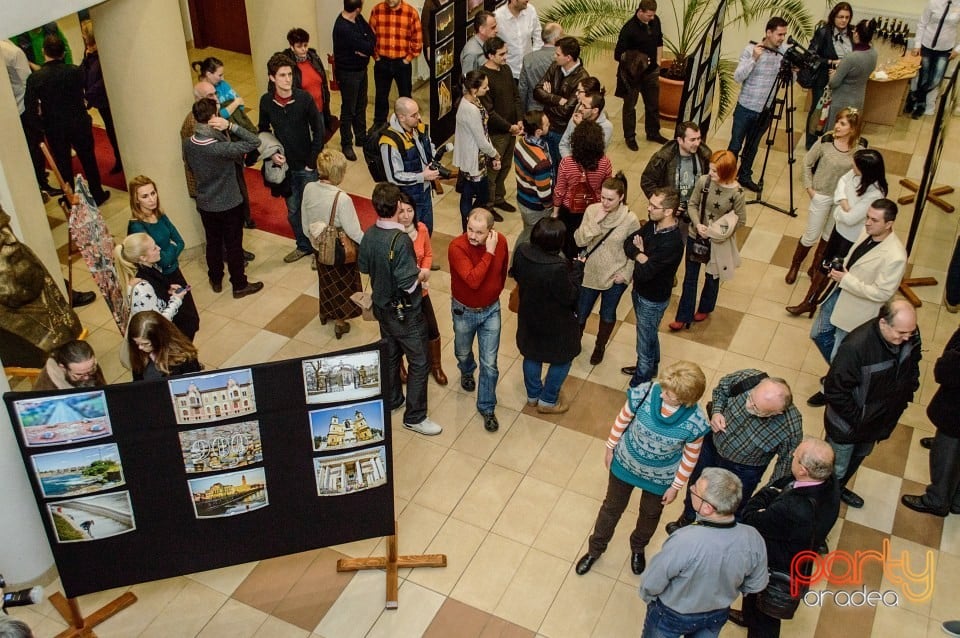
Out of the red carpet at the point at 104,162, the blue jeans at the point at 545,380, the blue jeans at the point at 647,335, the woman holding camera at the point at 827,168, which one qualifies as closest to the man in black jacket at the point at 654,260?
the blue jeans at the point at 647,335

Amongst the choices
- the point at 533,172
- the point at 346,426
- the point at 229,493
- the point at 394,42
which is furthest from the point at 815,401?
the point at 394,42

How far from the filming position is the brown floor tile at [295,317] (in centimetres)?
726

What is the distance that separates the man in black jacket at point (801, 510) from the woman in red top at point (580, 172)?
9.27 ft

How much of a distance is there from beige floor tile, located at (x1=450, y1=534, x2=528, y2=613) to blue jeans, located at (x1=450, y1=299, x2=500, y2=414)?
41.5 inches

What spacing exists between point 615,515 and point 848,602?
4.76 feet

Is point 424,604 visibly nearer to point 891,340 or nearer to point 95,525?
point 95,525

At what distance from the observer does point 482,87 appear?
7531 mm

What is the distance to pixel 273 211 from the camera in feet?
28.9

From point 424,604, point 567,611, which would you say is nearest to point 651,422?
point 567,611

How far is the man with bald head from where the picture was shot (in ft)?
22.8

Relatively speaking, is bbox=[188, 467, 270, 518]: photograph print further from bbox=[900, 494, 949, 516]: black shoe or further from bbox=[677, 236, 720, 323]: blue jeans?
bbox=[900, 494, 949, 516]: black shoe

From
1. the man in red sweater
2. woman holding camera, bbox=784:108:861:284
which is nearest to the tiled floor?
the man in red sweater

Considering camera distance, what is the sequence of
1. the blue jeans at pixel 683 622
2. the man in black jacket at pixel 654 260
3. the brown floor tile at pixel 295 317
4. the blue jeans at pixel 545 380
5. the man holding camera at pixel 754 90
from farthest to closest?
the man holding camera at pixel 754 90, the brown floor tile at pixel 295 317, the blue jeans at pixel 545 380, the man in black jacket at pixel 654 260, the blue jeans at pixel 683 622

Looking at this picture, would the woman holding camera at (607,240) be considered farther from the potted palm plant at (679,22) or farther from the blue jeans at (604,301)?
the potted palm plant at (679,22)
